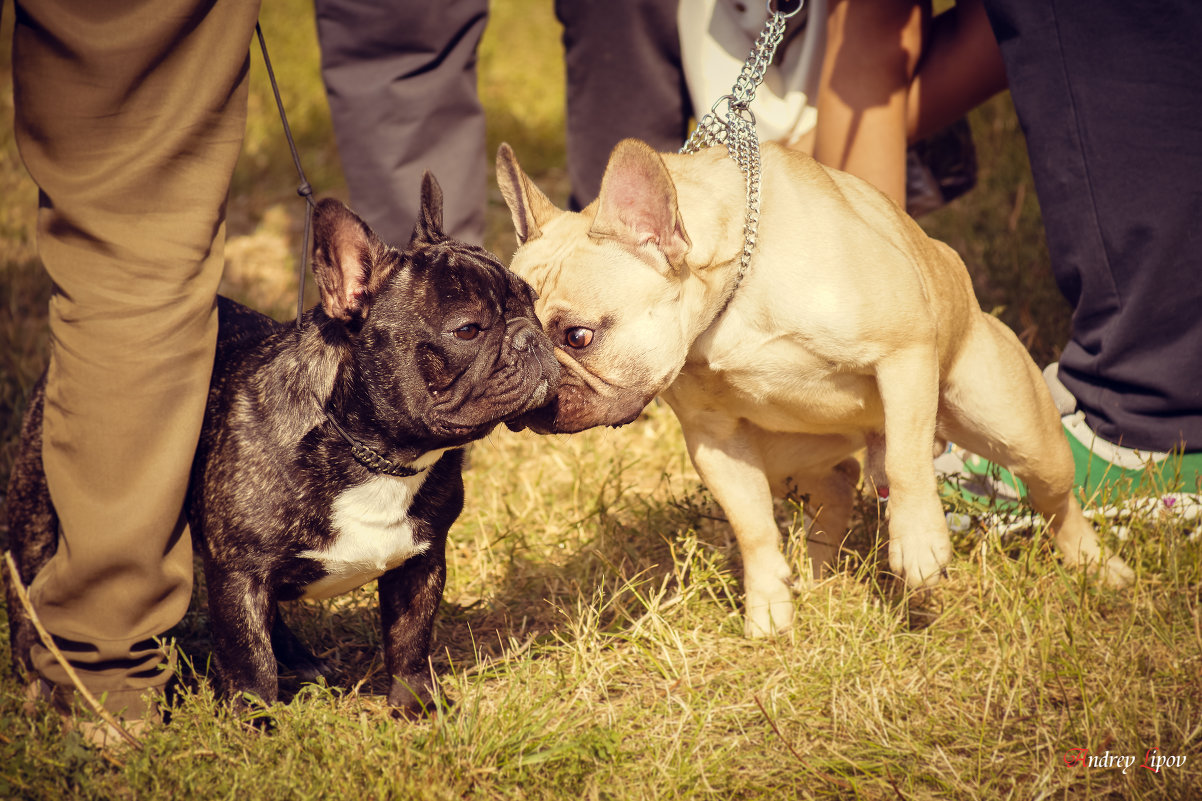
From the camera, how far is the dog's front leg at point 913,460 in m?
2.69

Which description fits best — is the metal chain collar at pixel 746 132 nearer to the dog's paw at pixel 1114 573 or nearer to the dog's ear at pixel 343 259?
the dog's ear at pixel 343 259

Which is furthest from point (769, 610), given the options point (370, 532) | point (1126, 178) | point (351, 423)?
point (1126, 178)

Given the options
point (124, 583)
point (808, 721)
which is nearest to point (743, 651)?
point (808, 721)

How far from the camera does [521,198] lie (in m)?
2.89

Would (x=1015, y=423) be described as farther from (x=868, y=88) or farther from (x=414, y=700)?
(x=414, y=700)

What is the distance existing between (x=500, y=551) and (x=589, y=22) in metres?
2.38

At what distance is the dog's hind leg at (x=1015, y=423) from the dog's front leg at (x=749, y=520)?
0.67 meters

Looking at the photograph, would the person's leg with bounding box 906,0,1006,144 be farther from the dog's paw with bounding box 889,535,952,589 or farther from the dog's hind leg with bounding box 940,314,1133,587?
the dog's paw with bounding box 889,535,952,589

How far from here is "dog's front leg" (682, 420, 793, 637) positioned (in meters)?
3.01

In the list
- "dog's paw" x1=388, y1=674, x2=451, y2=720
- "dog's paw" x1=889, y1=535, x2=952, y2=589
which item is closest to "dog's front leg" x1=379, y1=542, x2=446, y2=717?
"dog's paw" x1=388, y1=674, x2=451, y2=720

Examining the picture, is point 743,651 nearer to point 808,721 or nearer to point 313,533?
point 808,721

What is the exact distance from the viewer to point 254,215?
695 centimetres

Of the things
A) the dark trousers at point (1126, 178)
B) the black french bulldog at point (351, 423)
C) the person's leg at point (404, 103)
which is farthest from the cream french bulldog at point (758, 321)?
the person's leg at point (404, 103)

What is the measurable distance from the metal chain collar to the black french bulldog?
639 millimetres
